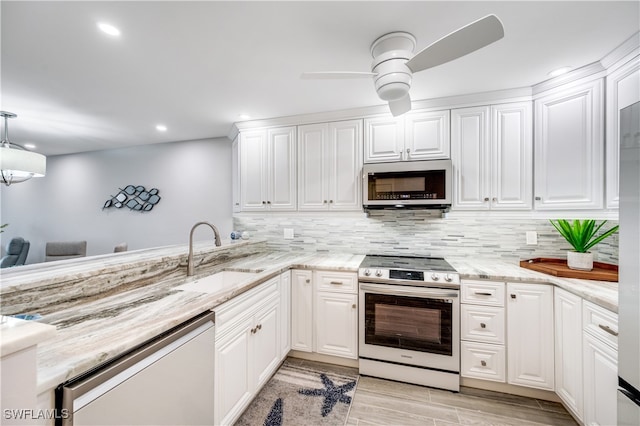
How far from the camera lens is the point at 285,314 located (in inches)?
89.0

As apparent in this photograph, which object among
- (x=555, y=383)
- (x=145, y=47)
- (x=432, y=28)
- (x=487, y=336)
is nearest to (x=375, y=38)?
(x=432, y=28)

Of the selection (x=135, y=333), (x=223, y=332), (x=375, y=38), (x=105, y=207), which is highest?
(x=375, y=38)

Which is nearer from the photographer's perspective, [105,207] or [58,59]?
[58,59]

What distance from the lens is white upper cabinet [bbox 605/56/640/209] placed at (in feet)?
5.50

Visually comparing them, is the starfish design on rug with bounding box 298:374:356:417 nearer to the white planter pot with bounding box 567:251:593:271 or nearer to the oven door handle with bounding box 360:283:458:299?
the oven door handle with bounding box 360:283:458:299

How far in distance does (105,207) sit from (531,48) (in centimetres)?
592

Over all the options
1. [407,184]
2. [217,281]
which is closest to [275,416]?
[217,281]

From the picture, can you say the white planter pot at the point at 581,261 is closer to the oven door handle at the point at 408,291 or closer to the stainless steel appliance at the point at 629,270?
the oven door handle at the point at 408,291

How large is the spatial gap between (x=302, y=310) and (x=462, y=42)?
2.20 meters

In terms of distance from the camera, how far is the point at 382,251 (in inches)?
110

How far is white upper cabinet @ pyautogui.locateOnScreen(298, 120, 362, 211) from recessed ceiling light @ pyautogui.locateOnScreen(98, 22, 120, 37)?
1686mm

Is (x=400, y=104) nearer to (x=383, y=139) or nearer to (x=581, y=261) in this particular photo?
(x=383, y=139)

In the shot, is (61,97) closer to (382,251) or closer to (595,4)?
(382,251)

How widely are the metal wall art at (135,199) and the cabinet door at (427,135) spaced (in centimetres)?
382
